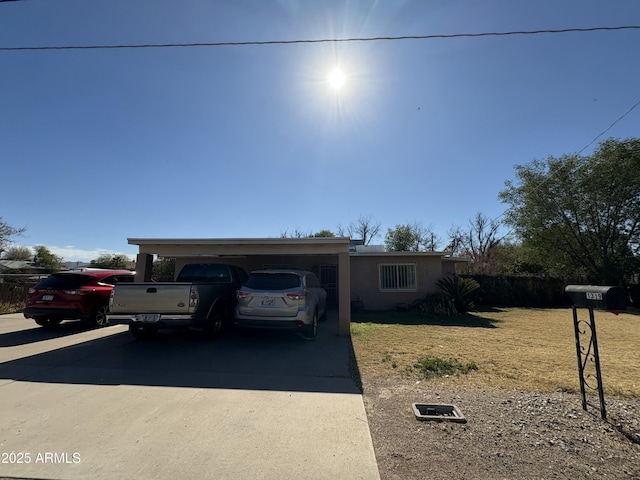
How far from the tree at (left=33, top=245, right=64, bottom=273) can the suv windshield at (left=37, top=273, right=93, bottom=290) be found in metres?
34.1

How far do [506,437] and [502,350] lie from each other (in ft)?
14.9

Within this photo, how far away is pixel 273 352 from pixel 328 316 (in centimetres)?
571

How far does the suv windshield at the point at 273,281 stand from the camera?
739 cm

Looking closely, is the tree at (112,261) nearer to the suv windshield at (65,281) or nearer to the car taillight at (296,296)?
the suv windshield at (65,281)

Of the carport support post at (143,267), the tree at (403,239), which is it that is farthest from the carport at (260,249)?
the tree at (403,239)

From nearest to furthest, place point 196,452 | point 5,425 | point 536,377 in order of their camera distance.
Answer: point 196,452
point 5,425
point 536,377

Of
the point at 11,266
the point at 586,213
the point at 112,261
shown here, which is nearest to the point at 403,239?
the point at 586,213

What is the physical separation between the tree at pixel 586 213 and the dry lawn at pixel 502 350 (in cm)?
1056

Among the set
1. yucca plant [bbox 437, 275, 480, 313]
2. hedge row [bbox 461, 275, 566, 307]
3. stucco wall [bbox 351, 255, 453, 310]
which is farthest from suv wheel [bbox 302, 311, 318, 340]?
hedge row [bbox 461, 275, 566, 307]

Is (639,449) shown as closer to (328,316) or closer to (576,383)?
(576,383)

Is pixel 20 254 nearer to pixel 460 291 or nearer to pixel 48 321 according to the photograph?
pixel 48 321

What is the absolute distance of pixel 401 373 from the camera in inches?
218

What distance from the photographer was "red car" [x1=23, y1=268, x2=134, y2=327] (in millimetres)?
8633

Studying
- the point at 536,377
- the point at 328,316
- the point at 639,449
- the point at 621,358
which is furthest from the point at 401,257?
the point at 639,449
